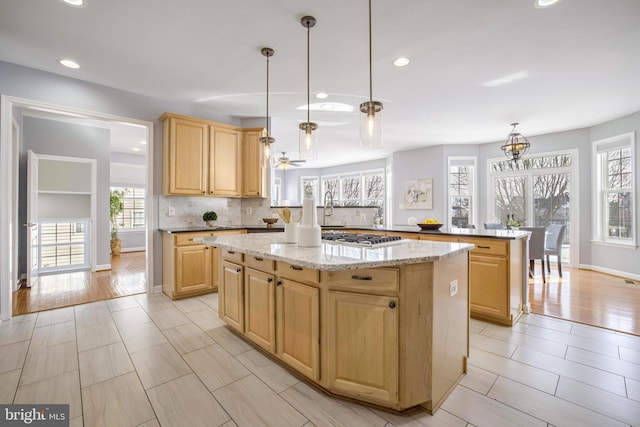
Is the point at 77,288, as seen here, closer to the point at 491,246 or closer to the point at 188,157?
the point at 188,157

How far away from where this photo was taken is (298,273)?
5.98 ft

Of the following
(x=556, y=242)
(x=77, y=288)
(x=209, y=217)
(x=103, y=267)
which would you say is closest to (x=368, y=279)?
(x=209, y=217)

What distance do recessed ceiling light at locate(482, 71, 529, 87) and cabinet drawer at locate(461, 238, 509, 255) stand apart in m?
1.97

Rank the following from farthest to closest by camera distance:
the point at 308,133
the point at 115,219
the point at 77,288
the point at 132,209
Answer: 1. the point at 132,209
2. the point at 115,219
3. the point at 77,288
4. the point at 308,133

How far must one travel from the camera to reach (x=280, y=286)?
1957mm

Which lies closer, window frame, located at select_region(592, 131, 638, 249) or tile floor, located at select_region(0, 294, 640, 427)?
tile floor, located at select_region(0, 294, 640, 427)

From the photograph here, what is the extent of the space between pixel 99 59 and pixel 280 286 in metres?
3.02

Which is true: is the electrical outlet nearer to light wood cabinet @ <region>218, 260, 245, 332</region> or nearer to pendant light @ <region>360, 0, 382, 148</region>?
pendant light @ <region>360, 0, 382, 148</region>

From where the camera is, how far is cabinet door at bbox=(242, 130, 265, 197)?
4422mm

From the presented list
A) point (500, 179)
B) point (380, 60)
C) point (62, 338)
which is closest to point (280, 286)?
point (62, 338)

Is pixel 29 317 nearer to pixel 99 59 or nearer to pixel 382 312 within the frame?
pixel 99 59

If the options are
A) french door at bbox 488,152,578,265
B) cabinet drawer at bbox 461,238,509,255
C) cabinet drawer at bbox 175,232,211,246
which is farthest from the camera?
french door at bbox 488,152,578,265

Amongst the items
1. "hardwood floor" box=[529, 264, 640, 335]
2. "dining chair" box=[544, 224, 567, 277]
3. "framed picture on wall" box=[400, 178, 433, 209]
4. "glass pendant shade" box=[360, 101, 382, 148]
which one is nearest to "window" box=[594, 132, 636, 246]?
"hardwood floor" box=[529, 264, 640, 335]

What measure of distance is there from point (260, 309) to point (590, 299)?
4.14 m
